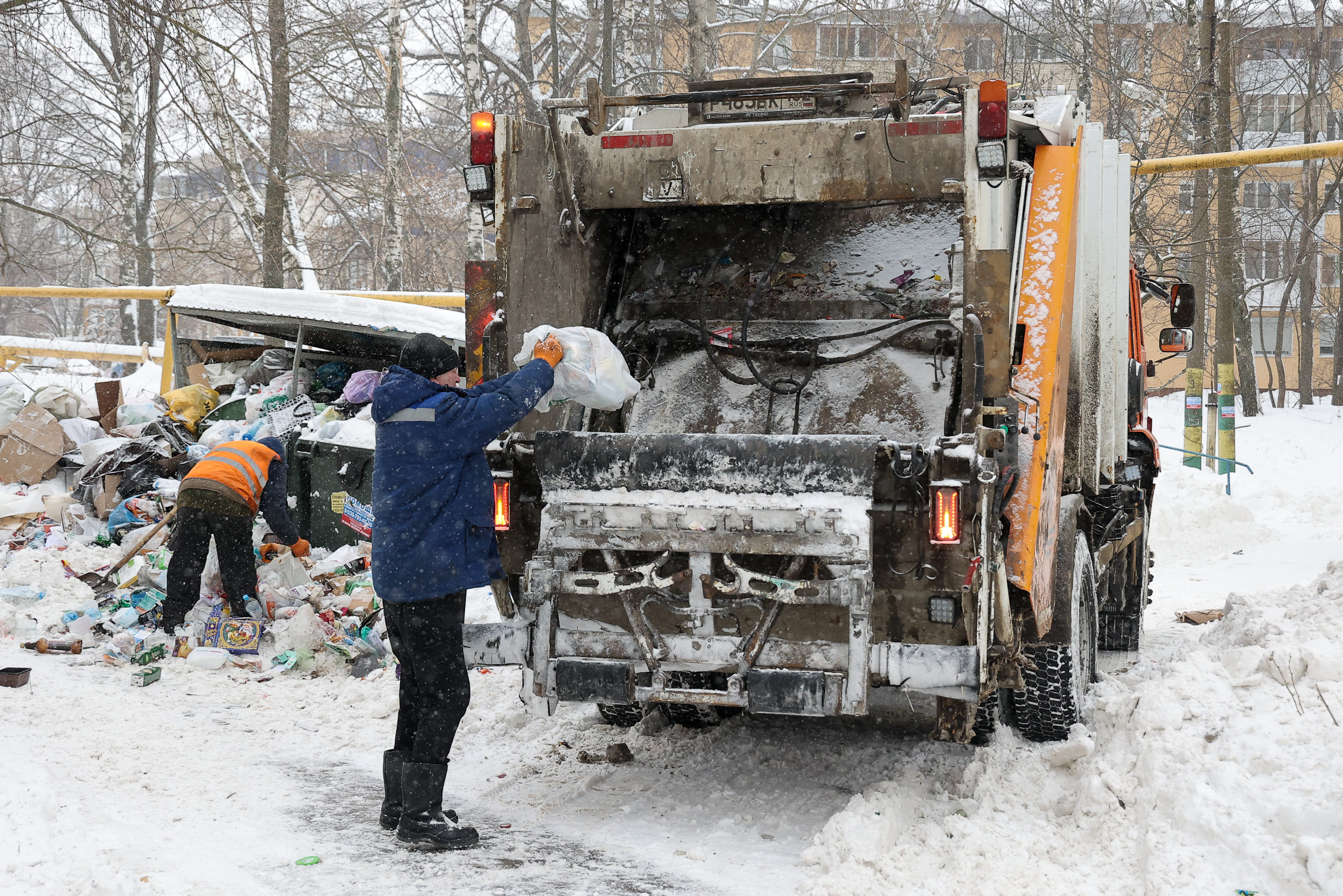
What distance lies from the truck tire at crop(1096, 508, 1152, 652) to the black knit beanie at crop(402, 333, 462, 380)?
4.08m

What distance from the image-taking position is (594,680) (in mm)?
3943

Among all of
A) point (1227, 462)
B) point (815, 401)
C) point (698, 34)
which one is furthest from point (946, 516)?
point (1227, 462)

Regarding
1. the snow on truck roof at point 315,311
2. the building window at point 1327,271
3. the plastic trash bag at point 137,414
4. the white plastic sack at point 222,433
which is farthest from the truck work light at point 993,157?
the building window at point 1327,271

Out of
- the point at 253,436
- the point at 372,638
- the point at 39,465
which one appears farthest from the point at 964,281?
the point at 39,465

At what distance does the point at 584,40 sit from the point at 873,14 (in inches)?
173

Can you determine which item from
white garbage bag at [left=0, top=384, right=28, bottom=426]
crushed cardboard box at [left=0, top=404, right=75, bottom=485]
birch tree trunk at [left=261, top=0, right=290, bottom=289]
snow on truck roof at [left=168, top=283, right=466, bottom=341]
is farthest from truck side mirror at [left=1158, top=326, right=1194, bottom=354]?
birch tree trunk at [left=261, top=0, right=290, bottom=289]

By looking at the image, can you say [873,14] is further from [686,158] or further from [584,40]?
[686,158]

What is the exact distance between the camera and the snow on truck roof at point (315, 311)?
8.85 meters

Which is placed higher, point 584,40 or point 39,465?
point 584,40

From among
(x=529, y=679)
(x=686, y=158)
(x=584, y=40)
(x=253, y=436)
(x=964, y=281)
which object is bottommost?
(x=529, y=679)

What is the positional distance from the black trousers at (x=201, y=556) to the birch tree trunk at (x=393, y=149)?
805cm

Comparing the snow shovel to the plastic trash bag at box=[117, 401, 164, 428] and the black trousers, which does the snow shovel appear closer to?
the black trousers

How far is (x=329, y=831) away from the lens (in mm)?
4043

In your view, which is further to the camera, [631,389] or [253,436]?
[253,436]
